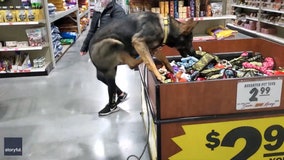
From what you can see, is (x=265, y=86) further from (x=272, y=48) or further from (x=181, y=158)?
(x=272, y=48)

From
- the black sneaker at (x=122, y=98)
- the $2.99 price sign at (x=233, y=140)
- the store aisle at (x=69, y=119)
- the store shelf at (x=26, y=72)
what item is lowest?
the store aisle at (x=69, y=119)

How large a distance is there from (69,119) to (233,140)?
2.08m

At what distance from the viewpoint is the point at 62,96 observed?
4.04 meters

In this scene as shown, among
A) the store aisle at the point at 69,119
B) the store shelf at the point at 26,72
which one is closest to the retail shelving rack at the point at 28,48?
the store shelf at the point at 26,72

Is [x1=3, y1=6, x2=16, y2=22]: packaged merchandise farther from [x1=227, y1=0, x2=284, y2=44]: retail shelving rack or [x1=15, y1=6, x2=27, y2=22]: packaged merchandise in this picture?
[x1=227, y1=0, x2=284, y2=44]: retail shelving rack

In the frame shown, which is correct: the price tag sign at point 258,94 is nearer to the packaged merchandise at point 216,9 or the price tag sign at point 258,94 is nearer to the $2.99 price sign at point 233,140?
the $2.99 price sign at point 233,140

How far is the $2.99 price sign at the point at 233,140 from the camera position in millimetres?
1708

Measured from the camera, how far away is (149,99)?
6.51 feet

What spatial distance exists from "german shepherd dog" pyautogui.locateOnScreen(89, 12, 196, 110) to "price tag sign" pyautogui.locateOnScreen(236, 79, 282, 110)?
47 cm

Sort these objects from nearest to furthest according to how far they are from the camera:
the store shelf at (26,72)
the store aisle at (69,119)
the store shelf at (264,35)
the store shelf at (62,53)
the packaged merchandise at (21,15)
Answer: the store aisle at (69,119) < the packaged merchandise at (21,15) < the store shelf at (26,72) < the store shelf at (62,53) < the store shelf at (264,35)

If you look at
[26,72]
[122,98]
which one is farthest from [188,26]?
[26,72]

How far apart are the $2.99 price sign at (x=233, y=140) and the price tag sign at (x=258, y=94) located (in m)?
0.09

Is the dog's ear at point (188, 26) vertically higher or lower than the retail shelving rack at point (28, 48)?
higher

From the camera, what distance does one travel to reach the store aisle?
2.65 metres
